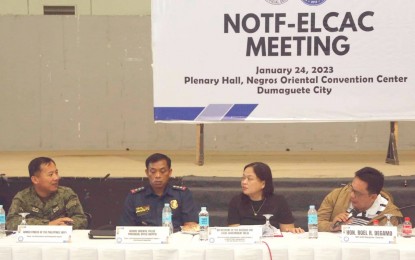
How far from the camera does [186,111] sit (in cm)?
662

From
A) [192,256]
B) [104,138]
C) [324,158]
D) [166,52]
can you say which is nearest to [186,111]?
[166,52]

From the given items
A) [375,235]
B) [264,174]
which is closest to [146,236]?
[264,174]

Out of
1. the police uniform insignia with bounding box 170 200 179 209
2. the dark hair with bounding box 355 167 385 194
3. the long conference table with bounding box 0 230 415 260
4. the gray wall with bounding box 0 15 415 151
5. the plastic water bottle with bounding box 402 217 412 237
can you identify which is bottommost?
the long conference table with bounding box 0 230 415 260

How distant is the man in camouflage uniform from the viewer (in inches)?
183

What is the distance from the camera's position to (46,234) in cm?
373

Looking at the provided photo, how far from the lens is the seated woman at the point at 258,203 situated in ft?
14.5

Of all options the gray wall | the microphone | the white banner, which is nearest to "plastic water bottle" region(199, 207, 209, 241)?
the microphone

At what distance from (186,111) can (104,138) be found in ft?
8.52

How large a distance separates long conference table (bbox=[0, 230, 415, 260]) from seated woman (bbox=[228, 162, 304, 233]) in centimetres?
74

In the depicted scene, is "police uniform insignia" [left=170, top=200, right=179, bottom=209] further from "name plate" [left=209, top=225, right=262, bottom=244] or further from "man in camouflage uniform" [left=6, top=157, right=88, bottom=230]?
"name plate" [left=209, top=225, right=262, bottom=244]

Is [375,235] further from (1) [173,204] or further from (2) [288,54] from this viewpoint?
(2) [288,54]

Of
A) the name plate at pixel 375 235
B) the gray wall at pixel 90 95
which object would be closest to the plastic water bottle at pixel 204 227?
the name plate at pixel 375 235

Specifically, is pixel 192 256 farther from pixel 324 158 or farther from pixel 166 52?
pixel 324 158

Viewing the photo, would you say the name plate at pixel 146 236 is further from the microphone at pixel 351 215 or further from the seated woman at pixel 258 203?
the microphone at pixel 351 215
